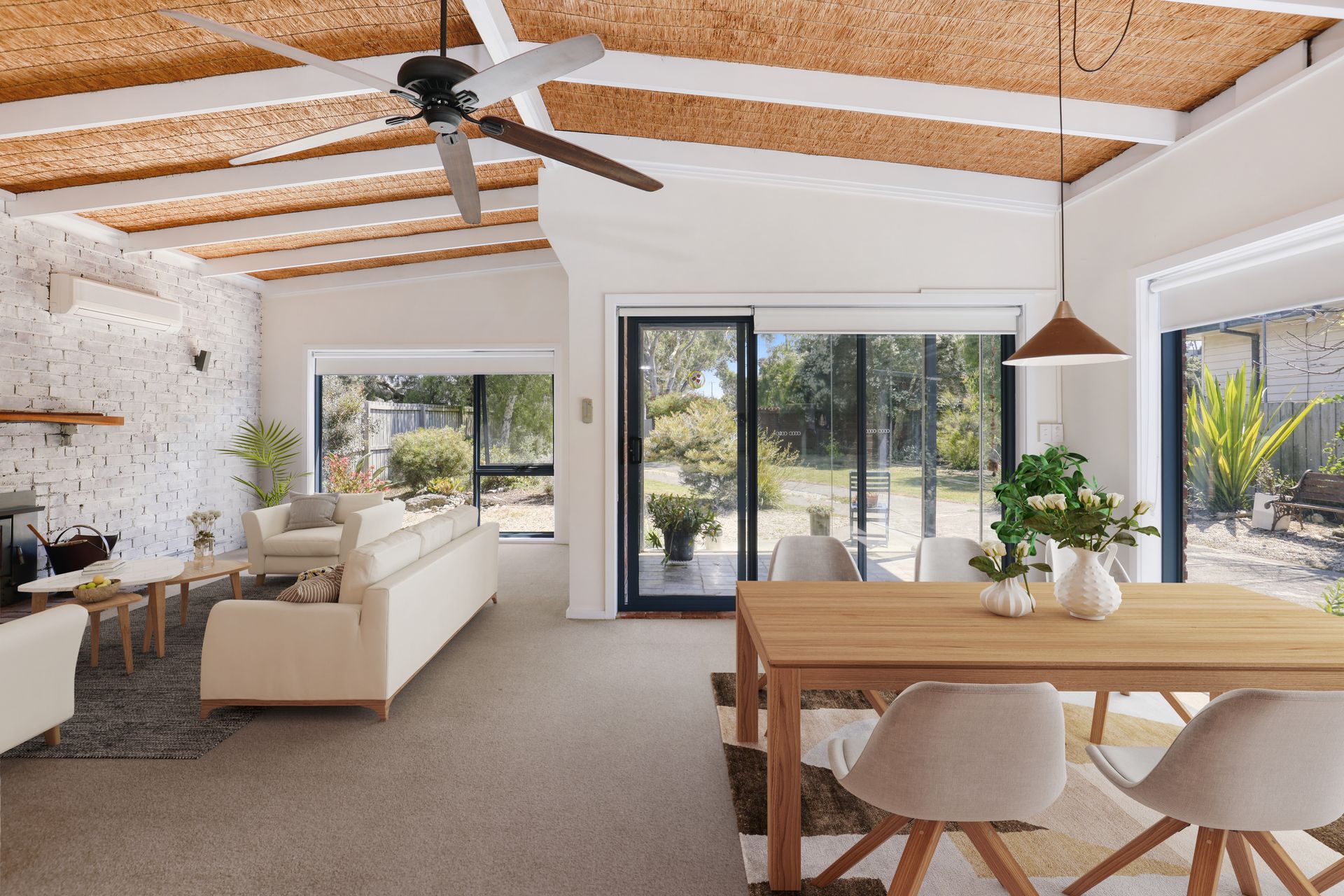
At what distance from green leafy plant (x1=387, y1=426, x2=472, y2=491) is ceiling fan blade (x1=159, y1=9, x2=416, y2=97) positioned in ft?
18.8

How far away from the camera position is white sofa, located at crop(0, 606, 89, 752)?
2154 mm

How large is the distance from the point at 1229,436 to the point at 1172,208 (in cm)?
116

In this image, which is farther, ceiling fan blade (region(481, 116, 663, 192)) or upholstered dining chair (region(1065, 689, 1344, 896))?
ceiling fan blade (region(481, 116, 663, 192))

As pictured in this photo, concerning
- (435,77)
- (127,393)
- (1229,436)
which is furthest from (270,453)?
(1229,436)

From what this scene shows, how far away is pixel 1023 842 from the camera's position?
1.94 m

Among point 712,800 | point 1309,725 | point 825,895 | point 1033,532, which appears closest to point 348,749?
point 712,800

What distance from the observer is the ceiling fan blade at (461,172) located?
2.13 metres

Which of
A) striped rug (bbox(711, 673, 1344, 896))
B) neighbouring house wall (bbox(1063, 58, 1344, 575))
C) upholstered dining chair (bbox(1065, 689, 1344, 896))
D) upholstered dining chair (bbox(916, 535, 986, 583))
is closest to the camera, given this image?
upholstered dining chair (bbox(1065, 689, 1344, 896))

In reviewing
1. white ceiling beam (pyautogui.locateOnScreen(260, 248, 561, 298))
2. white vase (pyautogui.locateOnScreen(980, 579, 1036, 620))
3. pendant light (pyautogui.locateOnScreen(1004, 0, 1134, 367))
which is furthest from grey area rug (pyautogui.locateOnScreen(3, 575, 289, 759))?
white ceiling beam (pyautogui.locateOnScreen(260, 248, 561, 298))

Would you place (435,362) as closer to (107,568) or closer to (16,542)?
(16,542)

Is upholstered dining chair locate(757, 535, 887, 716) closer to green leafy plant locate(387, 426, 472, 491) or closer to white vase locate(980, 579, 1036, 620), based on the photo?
white vase locate(980, 579, 1036, 620)

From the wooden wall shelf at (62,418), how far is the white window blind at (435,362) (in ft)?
6.85

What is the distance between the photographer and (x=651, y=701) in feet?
9.84

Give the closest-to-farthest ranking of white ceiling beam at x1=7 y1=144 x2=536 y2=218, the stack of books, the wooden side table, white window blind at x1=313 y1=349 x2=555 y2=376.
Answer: the wooden side table → the stack of books → white ceiling beam at x1=7 y1=144 x2=536 y2=218 → white window blind at x1=313 y1=349 x2=555 y2=376
